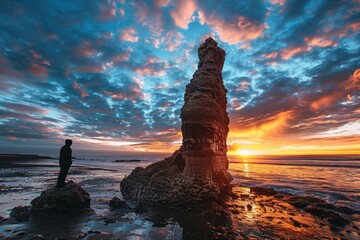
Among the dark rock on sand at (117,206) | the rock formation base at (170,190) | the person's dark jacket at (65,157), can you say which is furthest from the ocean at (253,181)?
the rock formation base at (170,190)

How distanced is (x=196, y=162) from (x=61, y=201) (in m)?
9.94

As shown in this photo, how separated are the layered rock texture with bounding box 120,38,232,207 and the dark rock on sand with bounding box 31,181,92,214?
4.69 meters

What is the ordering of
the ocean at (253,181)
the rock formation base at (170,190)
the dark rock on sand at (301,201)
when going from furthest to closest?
1. the ocean at (253,181)
2. the dark rock on sand at (301,201)
3. the rock formation base at (170,190)

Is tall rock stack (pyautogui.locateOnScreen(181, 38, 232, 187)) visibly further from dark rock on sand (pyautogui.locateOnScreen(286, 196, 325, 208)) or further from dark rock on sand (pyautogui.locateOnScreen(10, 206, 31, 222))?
dark rock on sand (pyautogui.locateOnScreen(10, 206, 31, 222))

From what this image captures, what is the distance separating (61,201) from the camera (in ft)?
42.4

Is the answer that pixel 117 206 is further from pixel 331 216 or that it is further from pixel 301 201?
pixel 301 201

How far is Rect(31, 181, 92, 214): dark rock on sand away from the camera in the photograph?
12.6 meters

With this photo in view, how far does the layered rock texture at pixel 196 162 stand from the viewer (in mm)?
15523

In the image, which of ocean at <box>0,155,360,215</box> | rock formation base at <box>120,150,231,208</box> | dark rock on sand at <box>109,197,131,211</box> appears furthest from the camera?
ocean at <box>0,155,360,215</box>

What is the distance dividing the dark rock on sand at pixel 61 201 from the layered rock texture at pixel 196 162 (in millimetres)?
4686

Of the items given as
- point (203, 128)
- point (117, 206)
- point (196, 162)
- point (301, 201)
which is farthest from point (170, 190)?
point (301, 201)

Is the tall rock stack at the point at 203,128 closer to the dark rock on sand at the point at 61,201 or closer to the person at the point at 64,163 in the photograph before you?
the dark rock on sand at the point at 61,201

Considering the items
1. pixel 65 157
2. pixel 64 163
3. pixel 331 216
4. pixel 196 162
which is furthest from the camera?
pixel 196 162

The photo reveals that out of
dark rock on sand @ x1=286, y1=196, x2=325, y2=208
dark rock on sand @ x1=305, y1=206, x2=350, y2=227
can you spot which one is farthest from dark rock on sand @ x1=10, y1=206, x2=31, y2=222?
dark rock on sand @ x1=286, y1=196, x2=325, y2=208
